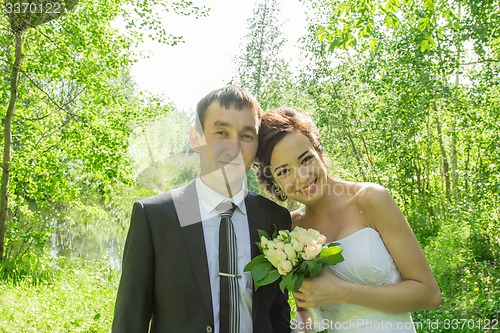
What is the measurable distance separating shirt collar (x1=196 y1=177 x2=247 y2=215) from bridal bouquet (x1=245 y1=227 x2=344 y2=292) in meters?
0.17

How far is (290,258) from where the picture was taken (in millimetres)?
2154

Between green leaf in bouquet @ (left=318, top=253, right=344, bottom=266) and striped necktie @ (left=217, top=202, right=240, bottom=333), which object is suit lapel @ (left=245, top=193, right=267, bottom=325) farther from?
green leaf in bouquet @ (left=318, top=253, right=344, bottom=266)

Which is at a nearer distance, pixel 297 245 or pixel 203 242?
pixel 203 242

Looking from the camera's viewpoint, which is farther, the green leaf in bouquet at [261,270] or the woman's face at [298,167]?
the woman's face at [298,167]

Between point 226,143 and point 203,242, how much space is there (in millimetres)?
479

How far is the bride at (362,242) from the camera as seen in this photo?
7.80 ft

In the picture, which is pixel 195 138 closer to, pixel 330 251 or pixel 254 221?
pixel 254 221

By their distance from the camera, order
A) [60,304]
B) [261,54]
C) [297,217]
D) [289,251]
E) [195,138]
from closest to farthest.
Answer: [289,251] < [195,138] < [297,217] < [60,304] < [261,54]

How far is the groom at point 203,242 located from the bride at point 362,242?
0.64ft

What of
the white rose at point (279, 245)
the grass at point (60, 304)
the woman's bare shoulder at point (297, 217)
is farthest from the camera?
the grass at point (60, 304)

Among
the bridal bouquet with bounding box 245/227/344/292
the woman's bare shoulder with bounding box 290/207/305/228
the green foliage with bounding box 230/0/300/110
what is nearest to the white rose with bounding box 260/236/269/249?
the bridal bouquet with bounding box 245/227/344/292

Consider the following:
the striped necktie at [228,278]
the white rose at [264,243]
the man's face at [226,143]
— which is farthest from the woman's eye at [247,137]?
the white rose at [264,243]

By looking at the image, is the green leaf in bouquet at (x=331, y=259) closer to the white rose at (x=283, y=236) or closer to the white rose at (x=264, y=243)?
the white rose at (x=283, y=236)

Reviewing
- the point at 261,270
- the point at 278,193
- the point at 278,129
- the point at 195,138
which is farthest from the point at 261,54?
the point at 261,270
